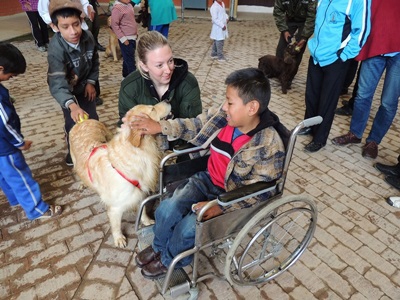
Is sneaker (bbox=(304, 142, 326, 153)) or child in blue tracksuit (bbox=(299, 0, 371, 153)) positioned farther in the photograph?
sneaker (bbox=(304, 142, 326, 153))

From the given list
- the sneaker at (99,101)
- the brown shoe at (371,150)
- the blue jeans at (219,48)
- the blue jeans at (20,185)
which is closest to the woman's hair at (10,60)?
the blue jeans at (20,185)

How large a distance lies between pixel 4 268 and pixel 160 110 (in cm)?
186

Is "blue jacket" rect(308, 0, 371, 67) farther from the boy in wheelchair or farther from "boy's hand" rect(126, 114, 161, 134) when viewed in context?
"boy's hand" rect(126, 114, 161, 134)

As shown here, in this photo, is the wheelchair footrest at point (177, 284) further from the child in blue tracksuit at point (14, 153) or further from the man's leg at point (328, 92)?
the man's leg at point (328, 92)

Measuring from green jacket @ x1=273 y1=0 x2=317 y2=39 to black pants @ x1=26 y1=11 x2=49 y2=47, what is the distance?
6.49 m

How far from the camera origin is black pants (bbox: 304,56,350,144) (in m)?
3.63

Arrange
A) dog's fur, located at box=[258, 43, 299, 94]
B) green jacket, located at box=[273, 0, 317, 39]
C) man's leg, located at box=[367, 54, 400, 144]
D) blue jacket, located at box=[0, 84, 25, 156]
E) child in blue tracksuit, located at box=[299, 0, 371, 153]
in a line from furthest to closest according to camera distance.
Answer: dog's fur, located at box=[258, 43, 299, 94]
green jacket, located at box=[273, 0, 317, 39]
man's leg, located at box=[367, 54, 400, 144]
child in blue tracksuit, located at box=[299, 0, 371, 153]
blue jacket, located at box=[0, 84, 25, 156]

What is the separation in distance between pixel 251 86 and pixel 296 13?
4.66 m

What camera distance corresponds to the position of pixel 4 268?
95.1 inches

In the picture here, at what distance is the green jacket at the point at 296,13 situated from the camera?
514 cm

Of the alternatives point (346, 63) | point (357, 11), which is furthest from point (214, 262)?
point (357, 11)

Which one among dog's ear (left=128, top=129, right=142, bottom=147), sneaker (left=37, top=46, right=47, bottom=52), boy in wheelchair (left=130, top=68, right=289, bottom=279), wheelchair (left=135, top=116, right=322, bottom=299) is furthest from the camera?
sneaker (left=37, top=46, right=47, bottom=52)

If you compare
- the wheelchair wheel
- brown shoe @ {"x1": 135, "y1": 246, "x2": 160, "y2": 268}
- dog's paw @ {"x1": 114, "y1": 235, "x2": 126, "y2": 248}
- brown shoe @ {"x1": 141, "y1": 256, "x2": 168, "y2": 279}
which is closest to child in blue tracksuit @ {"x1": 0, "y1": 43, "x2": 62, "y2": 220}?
dog's paw @ {"x1": 114, "y1": 235, "x2": 126, "y2": 248}

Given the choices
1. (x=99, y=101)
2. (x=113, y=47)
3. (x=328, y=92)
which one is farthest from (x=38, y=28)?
(x=328, y=92)
